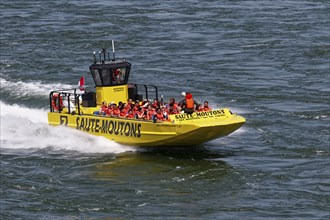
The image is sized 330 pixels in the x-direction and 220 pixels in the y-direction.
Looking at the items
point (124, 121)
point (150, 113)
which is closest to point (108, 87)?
point (124, 121)

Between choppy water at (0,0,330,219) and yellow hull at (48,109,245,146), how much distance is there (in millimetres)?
540

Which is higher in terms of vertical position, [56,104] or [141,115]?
[56,104]

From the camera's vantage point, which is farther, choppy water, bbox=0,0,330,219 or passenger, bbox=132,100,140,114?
passenger, bbox=132,100,140,114

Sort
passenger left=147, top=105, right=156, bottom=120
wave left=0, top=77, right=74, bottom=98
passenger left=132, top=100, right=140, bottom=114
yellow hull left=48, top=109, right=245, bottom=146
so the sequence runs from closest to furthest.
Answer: yellow hull left=48, top=109, right=245, bottom=146
passenger left=147, top=105, right=156, bottom=120
passenger left=132, top=100, right=140, bottom=114
wave left=0, top=77, right=74, bottom=98

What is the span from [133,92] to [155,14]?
3041cm

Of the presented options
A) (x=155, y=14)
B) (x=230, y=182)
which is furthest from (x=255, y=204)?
(x=155, y=14)

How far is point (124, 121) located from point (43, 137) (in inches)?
198

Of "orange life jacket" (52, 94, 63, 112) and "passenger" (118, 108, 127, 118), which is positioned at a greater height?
"orange life jacket" (52, 94, 63, 112)

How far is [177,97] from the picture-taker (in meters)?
49.1

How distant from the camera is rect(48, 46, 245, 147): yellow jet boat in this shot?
123 feet

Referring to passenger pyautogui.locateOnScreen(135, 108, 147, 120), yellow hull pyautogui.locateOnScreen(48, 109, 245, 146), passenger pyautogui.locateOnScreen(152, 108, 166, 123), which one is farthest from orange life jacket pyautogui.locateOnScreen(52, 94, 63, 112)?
passenger pyautogui.locateOnScreen(152, 108, 166, 123)

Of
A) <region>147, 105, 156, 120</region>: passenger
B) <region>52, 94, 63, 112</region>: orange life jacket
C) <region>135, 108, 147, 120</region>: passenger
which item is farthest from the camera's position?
<region>52, 94, 63, 112</region>: orange life jacket

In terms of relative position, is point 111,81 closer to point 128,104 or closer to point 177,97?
point 128,104

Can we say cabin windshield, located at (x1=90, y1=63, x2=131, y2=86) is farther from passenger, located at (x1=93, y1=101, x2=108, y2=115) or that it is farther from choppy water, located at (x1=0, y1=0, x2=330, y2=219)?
choppy water, located at (x1=0, y1=0, x2=330, y2=219)
